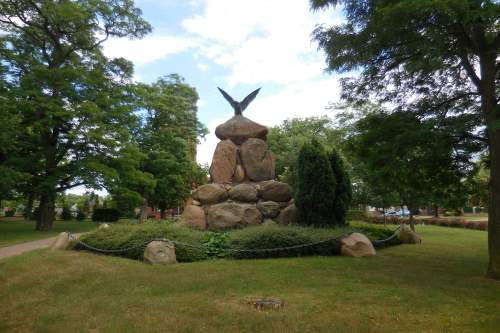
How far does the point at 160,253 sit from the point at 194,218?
4485mm

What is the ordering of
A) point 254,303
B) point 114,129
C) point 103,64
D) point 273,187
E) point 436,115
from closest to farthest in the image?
point 254,303
point 436,115
point 273,187
point 114,129
point 103,64

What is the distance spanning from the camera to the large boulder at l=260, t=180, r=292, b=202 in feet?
49.4

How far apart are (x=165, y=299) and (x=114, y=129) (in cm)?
1845

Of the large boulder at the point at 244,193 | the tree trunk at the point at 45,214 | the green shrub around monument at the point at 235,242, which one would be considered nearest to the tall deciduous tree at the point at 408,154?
the green shrub around monument at the point at 235,242

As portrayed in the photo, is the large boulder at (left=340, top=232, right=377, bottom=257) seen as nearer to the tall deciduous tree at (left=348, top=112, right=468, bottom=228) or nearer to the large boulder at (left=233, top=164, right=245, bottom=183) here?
the tall deciduous tree at (left=348, top=112, right=468, bottom=228)

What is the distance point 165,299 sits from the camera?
6.40 m

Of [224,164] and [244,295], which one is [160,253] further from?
[224,164]

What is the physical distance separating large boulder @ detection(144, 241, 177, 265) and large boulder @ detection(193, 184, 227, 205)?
15.2 feet

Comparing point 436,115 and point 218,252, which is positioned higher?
point 436,115

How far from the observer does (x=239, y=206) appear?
47.0ft

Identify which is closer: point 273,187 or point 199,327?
point 199,327

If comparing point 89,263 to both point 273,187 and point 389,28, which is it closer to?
point 273,187

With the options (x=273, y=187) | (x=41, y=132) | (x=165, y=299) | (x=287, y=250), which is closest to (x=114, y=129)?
(x=41, y=132)

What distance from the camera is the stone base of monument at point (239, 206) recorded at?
14125mm
